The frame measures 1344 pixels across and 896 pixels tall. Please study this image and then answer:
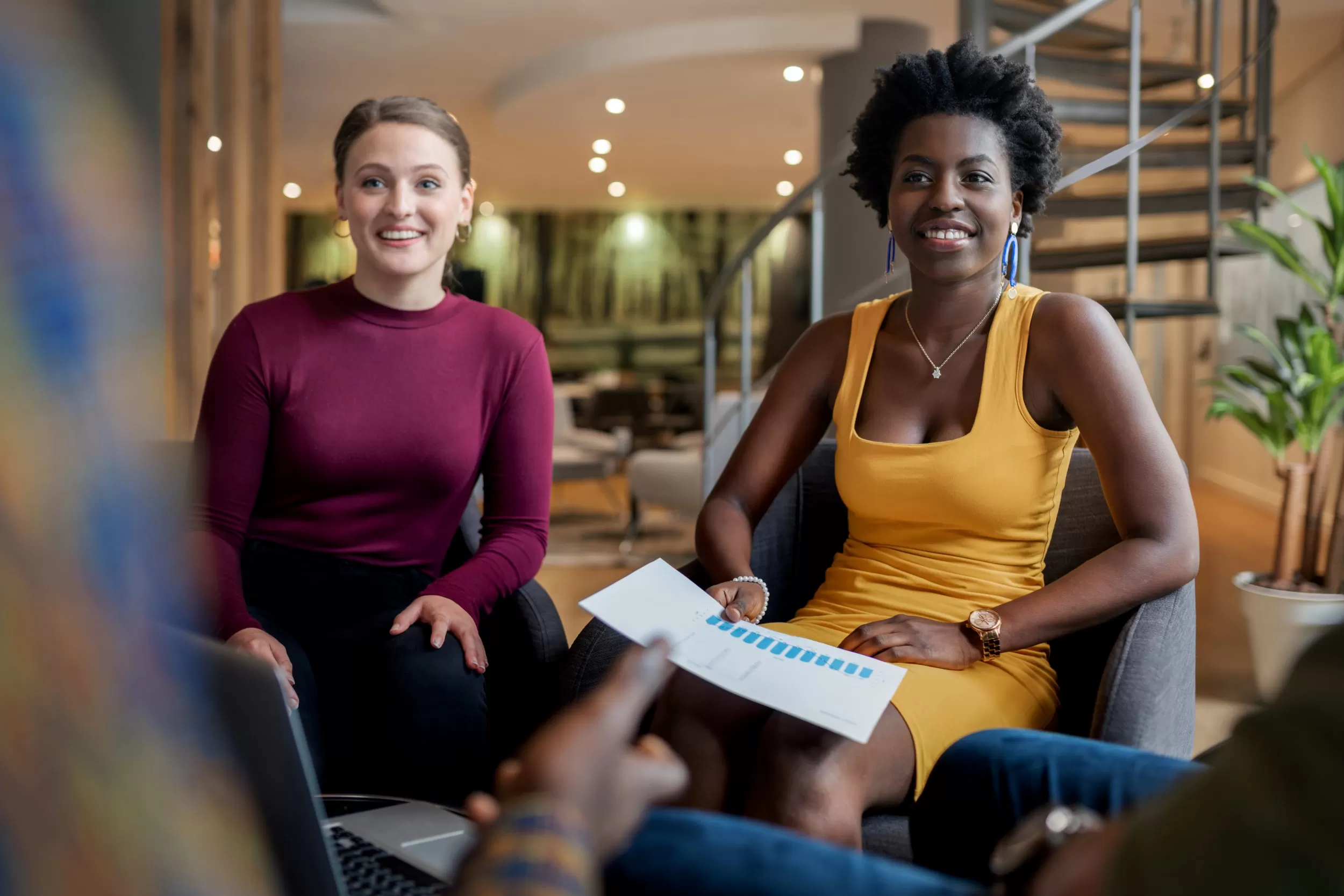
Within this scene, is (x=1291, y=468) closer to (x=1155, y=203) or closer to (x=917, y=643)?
(x=1155, y=203)

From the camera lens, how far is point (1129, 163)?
3.92 m

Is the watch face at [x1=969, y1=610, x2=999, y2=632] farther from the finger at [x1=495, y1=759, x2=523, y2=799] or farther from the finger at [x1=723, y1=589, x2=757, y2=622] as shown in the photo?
the finger at [x1=495, y1=759, x2=523, y2=799]

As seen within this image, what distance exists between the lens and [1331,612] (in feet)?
10.4

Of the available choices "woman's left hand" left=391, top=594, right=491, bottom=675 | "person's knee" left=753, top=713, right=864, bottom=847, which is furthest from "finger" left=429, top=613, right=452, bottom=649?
"person's knee" left=753, top=713, right=864, bottom=847

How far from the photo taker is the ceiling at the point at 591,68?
5.84 meters

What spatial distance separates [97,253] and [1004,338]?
153cm

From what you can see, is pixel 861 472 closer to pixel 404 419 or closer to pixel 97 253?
Result: pixel 404 419

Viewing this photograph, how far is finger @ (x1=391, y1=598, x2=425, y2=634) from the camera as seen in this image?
147 centimetres

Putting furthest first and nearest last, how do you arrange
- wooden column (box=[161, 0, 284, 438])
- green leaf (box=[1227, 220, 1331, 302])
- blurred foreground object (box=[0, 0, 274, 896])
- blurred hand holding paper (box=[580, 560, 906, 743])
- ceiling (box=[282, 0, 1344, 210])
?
ceiling (box=[282, 0, 1344, 210])
wooden column (box=[161, 0, 284, 438])
green leaf (box=[1227, 220, 1331, 302])
blurred hand holding paper (box=[580, 560, 906, 743])
blurred foreground object (box=[0, 0, 274, 896])

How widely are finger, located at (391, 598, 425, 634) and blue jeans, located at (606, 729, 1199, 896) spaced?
2.32 ft

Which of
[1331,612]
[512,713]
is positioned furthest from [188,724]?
[1331,612]

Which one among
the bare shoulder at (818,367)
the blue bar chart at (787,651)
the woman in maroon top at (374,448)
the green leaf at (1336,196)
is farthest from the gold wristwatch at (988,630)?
the green leaf at (1336,196)

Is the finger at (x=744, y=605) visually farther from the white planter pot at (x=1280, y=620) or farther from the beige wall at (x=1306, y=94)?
the beige wall at (x=1306, y=94)

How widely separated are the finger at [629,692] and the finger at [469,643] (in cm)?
93
